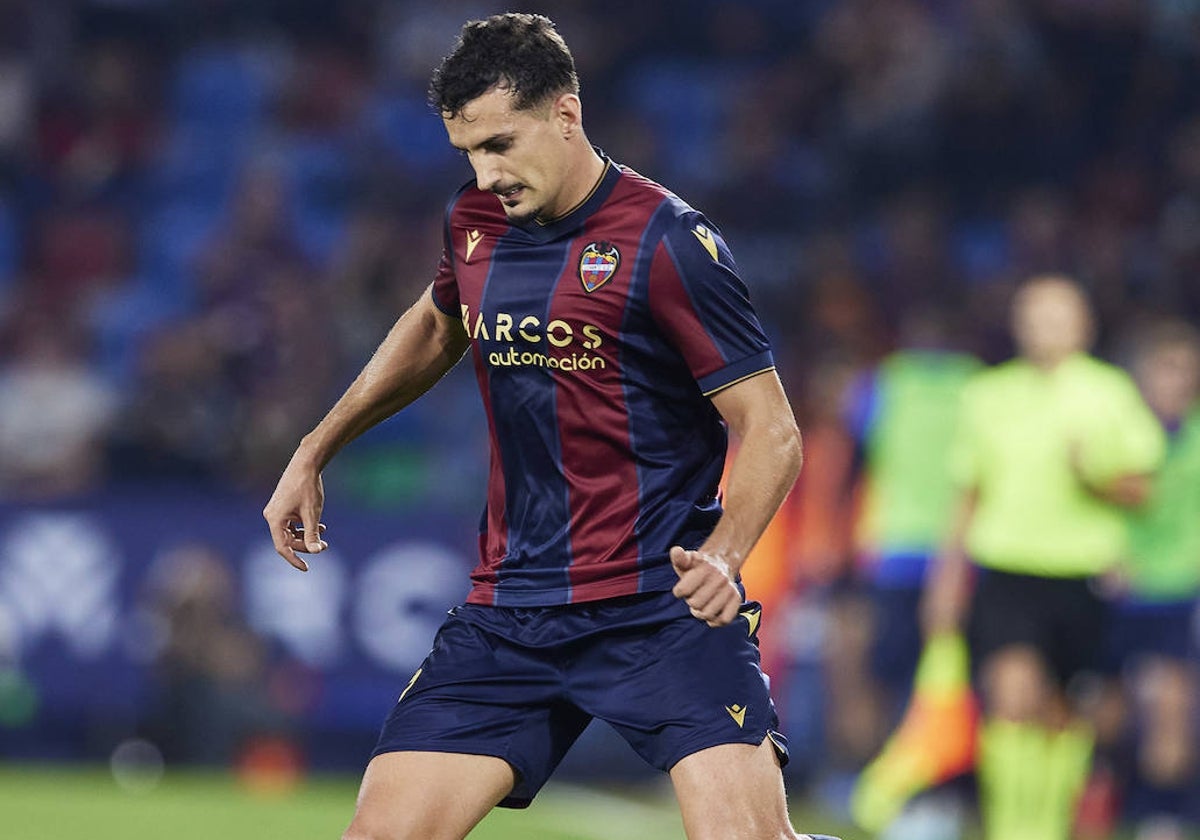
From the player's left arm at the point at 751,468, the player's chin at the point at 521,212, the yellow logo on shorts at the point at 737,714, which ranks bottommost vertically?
the yellow logo on shorts at the point at 737,714

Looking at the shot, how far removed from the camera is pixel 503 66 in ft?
13.8

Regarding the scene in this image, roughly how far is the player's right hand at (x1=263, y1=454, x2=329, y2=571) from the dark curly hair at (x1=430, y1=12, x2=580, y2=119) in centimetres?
91

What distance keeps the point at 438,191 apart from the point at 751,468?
9619 mm

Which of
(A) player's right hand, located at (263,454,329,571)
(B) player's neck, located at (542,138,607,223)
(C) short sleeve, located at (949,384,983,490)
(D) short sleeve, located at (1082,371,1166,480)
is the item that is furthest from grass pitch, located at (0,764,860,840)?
(B) player's neck, located at (542,138,607,223)

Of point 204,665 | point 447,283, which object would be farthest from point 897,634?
point 447,283

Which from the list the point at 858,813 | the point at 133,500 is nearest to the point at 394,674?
the point at 133,500

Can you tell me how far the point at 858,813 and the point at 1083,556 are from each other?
247 centimetres

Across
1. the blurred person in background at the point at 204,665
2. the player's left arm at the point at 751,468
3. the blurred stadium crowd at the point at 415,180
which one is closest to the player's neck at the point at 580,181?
the player's left arm at the point at 751,468

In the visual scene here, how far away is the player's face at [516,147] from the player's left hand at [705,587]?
2.90ft

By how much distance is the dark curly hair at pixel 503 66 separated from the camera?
166 inches

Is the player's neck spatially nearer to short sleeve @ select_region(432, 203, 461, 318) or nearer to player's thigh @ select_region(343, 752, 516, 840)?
Result: short sleeve @ select_region(432, 203, 461, 318)

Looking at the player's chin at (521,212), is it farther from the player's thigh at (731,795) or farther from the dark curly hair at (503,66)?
the player's thigh at (731,795)

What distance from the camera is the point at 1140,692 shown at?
9.98m

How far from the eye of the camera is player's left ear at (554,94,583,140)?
4.29 metres
